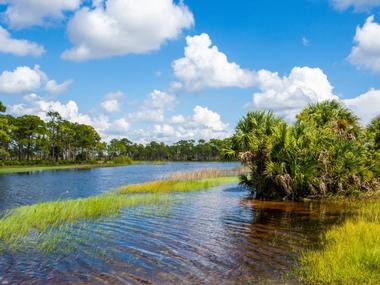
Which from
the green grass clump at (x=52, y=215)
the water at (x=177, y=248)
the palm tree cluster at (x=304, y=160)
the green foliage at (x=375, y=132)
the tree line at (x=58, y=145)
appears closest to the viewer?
the water at (x=177, y=248)

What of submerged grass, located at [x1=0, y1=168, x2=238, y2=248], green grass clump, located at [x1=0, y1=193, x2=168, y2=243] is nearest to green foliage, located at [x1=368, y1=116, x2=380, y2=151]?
submerged grass, located at [x1=0, y1=168, x2=238, y2=248]

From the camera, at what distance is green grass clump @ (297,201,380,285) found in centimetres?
889

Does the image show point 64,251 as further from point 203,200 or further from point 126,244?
point 203,200

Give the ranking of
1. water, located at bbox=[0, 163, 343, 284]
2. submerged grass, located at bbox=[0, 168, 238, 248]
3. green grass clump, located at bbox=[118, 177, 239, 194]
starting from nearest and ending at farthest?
water, located at bbox=[0, 163, 343, 284] < submerged grass, located at bbox=[0, 168, 238, 248] < green grass clump, located at bbox=[118, 177, 239, 194]

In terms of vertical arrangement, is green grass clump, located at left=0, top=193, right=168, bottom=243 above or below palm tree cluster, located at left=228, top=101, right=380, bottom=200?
below

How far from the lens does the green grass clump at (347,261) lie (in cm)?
889

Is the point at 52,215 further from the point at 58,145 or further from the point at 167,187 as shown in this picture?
the point at 58,145

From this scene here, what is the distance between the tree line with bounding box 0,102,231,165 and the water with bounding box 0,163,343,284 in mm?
54530

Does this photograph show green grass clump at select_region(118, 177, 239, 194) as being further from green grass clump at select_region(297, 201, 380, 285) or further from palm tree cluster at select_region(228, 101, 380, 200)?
green grass clump at select_region(297, 201, 380, 285)

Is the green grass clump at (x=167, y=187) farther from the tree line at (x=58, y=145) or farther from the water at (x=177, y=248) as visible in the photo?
the tree line at (x=58, y=145)

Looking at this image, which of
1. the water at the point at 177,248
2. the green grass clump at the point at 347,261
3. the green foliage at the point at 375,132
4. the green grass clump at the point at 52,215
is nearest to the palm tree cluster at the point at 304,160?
the green foliage at the point at 375,132

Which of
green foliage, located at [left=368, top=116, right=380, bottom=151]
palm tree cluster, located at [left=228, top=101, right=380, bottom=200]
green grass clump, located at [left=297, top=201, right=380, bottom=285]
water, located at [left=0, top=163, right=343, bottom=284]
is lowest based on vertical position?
water, located at [left=0, top=163, right=343, bottom=284]

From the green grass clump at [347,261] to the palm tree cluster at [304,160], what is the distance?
450 inches

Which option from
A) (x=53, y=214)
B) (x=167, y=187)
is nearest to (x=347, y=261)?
(x=53, y=214)
